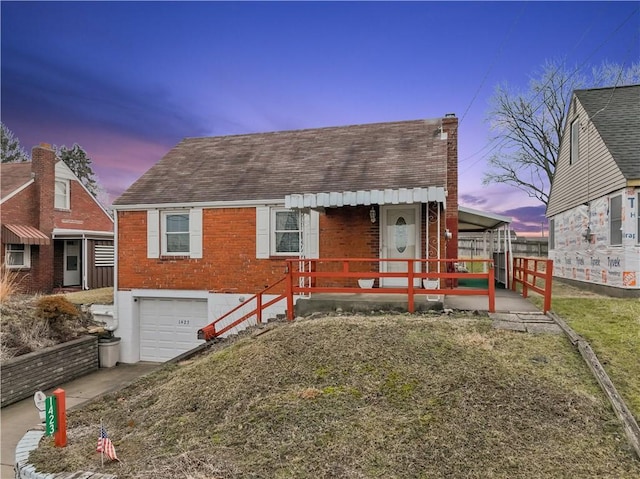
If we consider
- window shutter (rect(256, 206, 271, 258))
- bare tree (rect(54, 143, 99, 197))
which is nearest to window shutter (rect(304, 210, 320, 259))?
window shutter (rect(256, 206, 271, 258))

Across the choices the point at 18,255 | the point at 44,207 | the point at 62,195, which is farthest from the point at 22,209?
the point at 62,195

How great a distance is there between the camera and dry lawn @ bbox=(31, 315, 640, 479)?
4.11 m

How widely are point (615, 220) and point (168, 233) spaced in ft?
43.0

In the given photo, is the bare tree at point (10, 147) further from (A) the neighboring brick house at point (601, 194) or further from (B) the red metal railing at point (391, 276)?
(A) the neighboring brick house at point (601, 194)

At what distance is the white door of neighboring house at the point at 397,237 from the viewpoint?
1099cm

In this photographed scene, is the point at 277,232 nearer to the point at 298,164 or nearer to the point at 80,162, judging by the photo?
the point at 298,164

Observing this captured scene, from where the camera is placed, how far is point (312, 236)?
11.6m

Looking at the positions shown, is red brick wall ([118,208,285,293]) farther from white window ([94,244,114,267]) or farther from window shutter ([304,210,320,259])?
white window ([94,244,114,267])

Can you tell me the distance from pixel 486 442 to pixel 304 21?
492 inches

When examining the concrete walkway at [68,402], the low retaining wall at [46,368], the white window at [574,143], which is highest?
the white window at [574,143]

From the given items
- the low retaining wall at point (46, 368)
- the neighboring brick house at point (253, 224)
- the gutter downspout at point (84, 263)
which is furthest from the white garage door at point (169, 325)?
the gutter downspout at point (84, 263)

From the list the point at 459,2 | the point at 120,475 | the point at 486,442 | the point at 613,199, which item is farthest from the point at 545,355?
the point at 459,2

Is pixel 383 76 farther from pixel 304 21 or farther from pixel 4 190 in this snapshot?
pixel 4 190

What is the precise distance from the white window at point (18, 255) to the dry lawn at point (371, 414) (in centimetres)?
1502
